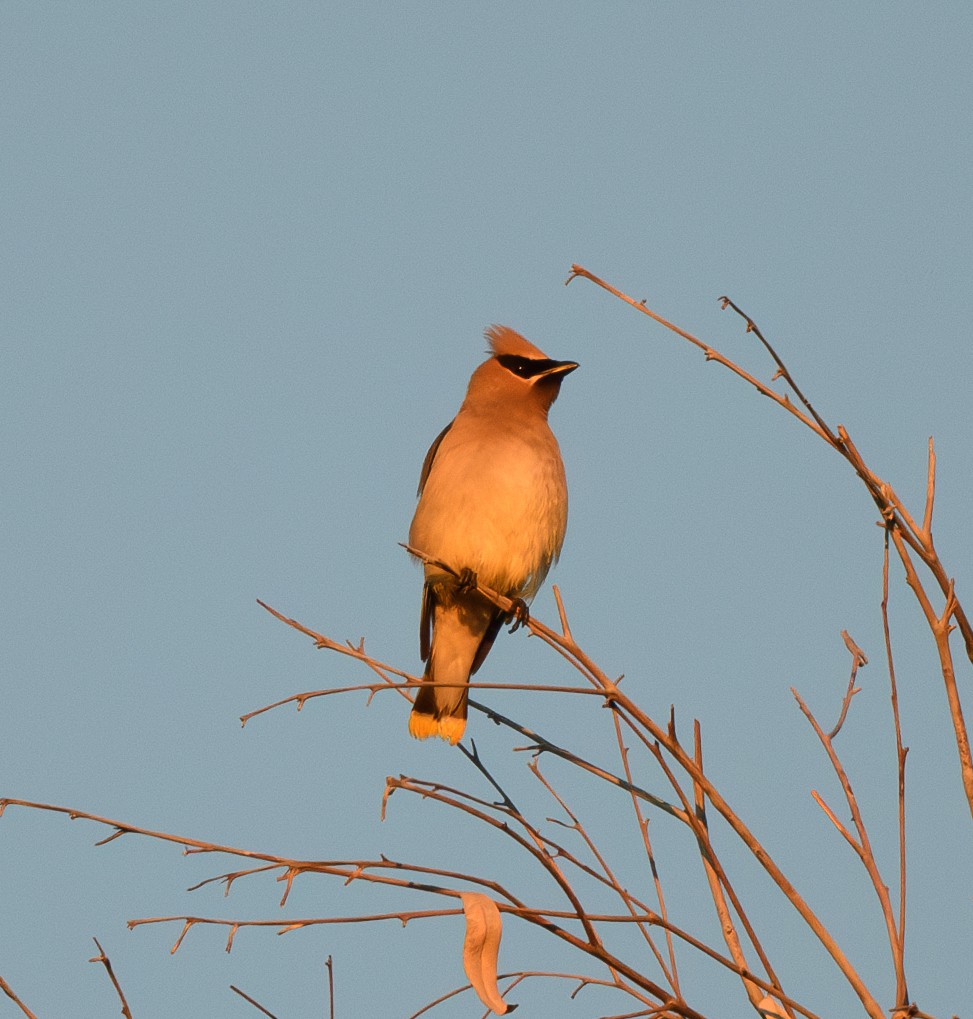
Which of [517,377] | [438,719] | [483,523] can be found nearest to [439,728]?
[438,719]

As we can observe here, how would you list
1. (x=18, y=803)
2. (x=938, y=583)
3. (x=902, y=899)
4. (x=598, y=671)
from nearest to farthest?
(x=902, y=899) → (x=938, y=583) → (x=18, y=803) → (x=598, y=671)

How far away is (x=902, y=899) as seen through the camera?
1.87 m

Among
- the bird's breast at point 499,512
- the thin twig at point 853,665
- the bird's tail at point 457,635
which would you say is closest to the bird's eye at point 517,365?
the bird's breast at point 499,512

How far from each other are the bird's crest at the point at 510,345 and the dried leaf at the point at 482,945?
406 cm

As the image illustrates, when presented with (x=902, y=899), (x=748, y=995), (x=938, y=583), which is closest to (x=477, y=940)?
(x=748, y=995)

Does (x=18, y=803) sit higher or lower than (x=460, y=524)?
lower

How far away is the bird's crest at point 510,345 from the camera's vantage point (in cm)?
596

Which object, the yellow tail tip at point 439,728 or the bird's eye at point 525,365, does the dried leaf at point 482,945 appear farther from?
the bird's eye at point 525,365

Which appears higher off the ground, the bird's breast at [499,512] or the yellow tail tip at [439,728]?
the bird's breast at [499,512]

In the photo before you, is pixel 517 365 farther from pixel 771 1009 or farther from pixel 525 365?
pixel 771 1009

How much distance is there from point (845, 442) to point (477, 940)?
85cm

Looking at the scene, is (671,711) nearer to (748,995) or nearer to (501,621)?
(748,995)

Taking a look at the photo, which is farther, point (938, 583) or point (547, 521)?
point (547, 521)

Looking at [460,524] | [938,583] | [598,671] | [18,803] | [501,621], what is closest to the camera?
[938,583]
